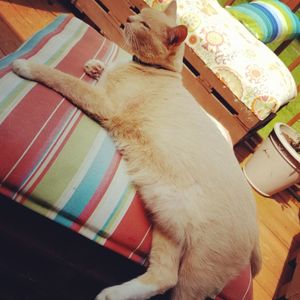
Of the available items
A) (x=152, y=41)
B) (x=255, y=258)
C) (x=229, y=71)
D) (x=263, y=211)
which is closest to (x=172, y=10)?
(x=152, y=41)

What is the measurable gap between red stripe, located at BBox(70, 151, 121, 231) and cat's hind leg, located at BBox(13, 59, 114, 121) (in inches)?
6.8

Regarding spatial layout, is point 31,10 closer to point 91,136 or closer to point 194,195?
→ point 91,136

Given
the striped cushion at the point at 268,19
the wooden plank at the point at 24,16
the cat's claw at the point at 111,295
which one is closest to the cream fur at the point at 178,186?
the cat's claw at the point at 111,295

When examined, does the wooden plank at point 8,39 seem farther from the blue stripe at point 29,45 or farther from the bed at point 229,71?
the bed at point 229,71

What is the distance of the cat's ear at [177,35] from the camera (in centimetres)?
101

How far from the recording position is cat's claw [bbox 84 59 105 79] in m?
0.99

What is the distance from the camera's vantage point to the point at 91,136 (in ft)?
2.55

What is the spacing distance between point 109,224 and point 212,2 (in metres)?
1.54

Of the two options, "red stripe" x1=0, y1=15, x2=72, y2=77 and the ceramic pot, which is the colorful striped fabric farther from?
the ceramic pot

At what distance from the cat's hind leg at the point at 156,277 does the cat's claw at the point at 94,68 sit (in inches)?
23.3

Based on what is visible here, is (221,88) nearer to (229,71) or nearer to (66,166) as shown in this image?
(229,71)

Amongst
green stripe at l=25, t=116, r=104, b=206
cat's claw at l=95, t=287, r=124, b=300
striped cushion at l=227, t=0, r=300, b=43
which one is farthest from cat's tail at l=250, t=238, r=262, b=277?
striped cushion at l=227, t=0, r=300, b=43

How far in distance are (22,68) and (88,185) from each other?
406mm

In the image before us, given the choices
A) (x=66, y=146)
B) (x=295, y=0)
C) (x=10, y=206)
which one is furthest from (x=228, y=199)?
(x=295, y=0)
